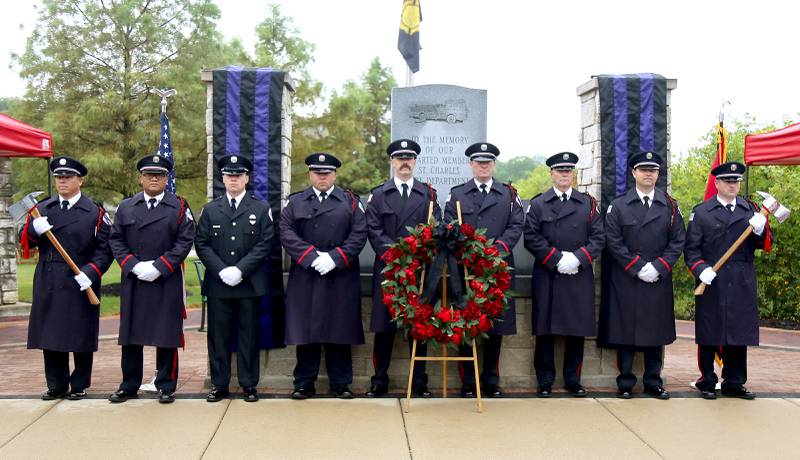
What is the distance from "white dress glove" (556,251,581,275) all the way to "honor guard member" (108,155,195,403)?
2.95 meters

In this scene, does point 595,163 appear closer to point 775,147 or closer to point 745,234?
point 745,234

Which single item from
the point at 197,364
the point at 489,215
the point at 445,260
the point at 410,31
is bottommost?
the point at 197,364

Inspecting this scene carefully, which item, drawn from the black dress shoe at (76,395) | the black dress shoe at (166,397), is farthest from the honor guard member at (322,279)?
the black dress shoe at (76,395)

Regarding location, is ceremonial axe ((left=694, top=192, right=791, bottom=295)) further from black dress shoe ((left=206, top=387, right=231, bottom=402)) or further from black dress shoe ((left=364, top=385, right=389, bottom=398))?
black dress shoe ((left=206, top=387, right=231, bottom=402))

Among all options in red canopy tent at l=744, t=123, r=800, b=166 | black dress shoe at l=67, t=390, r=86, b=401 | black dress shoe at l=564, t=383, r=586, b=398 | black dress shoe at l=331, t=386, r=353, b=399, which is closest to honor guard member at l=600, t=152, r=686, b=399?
black dress shoe at l=564, t=383, r=586, b=398

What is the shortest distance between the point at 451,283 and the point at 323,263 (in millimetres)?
1012

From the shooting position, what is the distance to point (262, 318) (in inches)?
237

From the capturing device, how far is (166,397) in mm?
5582

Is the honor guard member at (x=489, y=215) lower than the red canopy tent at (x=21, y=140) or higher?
lower

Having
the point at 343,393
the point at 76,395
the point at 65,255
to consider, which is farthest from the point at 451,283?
the point at 76,395

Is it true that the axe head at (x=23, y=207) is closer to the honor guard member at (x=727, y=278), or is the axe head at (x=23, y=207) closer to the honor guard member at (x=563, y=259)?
the honor guard member at (x=563, y=259)

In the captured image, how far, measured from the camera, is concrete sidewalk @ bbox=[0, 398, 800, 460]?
14.5ft

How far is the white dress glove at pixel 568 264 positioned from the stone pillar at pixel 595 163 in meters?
0.65

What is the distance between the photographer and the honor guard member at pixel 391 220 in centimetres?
576
